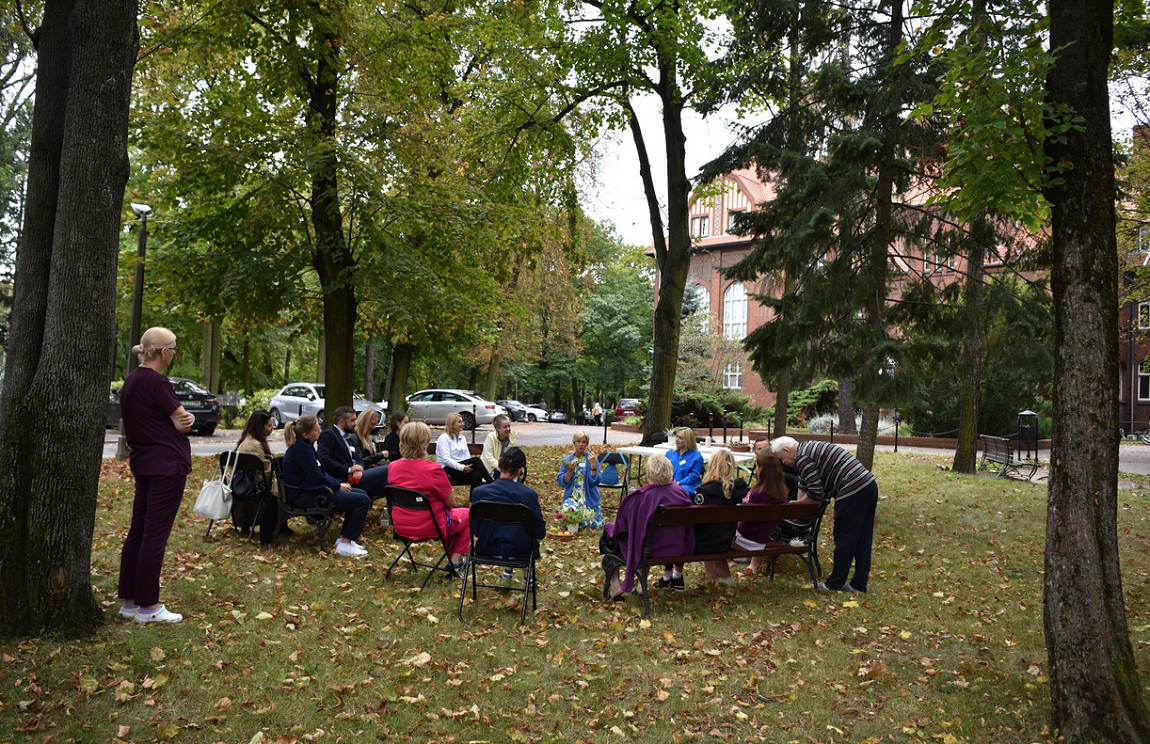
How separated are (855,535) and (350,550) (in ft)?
15.0

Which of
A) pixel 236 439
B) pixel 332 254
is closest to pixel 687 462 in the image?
pixel 332 254

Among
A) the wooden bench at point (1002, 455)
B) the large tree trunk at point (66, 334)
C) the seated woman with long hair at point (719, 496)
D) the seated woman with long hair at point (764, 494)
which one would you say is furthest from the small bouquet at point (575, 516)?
the wooden bench at point (1002, 455)

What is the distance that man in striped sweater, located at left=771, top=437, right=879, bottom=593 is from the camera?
22.7 ft

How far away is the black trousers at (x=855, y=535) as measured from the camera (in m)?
6.90

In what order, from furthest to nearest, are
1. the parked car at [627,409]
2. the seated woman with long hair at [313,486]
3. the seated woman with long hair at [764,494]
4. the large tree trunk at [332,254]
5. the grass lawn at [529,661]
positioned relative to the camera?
1. the parked car at [627,409]
2. the large tree trunk at [332,254]
3. the seated woman with long hair at [313,486]
4. the seated woman with long hair at [764,494]
5. the grass lawn at [529,661]

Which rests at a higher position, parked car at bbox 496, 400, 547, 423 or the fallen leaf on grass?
parked car at bbox 496, 400, 547, 423

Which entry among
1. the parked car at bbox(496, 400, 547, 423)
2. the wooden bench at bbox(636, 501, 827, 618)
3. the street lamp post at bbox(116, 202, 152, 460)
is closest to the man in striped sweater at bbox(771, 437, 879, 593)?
the wooden bench at bbox(636, 501, 827, 618)

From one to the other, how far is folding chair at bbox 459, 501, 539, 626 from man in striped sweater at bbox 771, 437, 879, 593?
2769 millimetres

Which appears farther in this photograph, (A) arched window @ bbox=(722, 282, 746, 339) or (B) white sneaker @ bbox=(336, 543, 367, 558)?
(A) arched window @ bbox=(722, 282, 746, 339)

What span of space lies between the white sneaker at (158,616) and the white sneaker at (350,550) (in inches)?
89.3

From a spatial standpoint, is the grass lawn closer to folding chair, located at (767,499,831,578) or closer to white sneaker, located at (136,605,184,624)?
white sneaker, located at (136,605,184,624)

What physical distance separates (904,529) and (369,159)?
35.4 ft

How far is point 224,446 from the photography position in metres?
18.3

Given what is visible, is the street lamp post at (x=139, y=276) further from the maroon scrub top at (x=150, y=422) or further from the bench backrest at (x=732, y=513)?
the bench backrest at (x=732, y=513)
